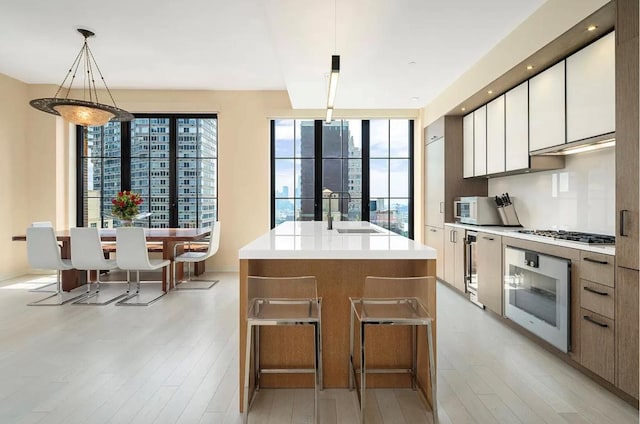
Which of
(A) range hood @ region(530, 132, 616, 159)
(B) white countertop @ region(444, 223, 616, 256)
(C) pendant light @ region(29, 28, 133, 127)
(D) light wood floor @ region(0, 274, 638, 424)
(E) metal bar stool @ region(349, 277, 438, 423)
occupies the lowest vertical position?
(D) light wood floor @ region(0, 274, 638, 424)

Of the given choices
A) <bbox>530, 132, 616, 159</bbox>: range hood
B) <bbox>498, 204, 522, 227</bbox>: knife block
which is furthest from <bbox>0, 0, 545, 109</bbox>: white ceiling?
<bbox>498, 204, 522, 227</bbox>: knife block

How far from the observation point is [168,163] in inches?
249

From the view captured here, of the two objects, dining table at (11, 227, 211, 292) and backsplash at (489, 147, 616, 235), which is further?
dining table at (11, 227, 211, 292)

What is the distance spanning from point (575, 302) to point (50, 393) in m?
3.39

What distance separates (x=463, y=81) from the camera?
14.5ft

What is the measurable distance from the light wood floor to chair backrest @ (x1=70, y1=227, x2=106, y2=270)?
2.67 feet

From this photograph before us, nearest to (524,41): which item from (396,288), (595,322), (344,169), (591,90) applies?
(591,90)

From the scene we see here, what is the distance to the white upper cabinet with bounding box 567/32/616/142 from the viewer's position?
246 centimetres

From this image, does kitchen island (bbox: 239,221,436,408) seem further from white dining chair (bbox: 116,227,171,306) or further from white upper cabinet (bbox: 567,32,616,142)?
white dining chair (bbox: 116,227,171,306)

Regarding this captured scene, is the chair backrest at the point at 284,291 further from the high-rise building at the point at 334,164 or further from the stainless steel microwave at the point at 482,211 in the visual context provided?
the high-rise building at the point at 334,164

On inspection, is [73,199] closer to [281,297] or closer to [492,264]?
[281,297]

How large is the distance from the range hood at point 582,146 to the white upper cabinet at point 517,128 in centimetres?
17

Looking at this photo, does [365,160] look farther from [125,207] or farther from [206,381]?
[206,381]

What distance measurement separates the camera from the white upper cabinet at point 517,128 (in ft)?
11.6
